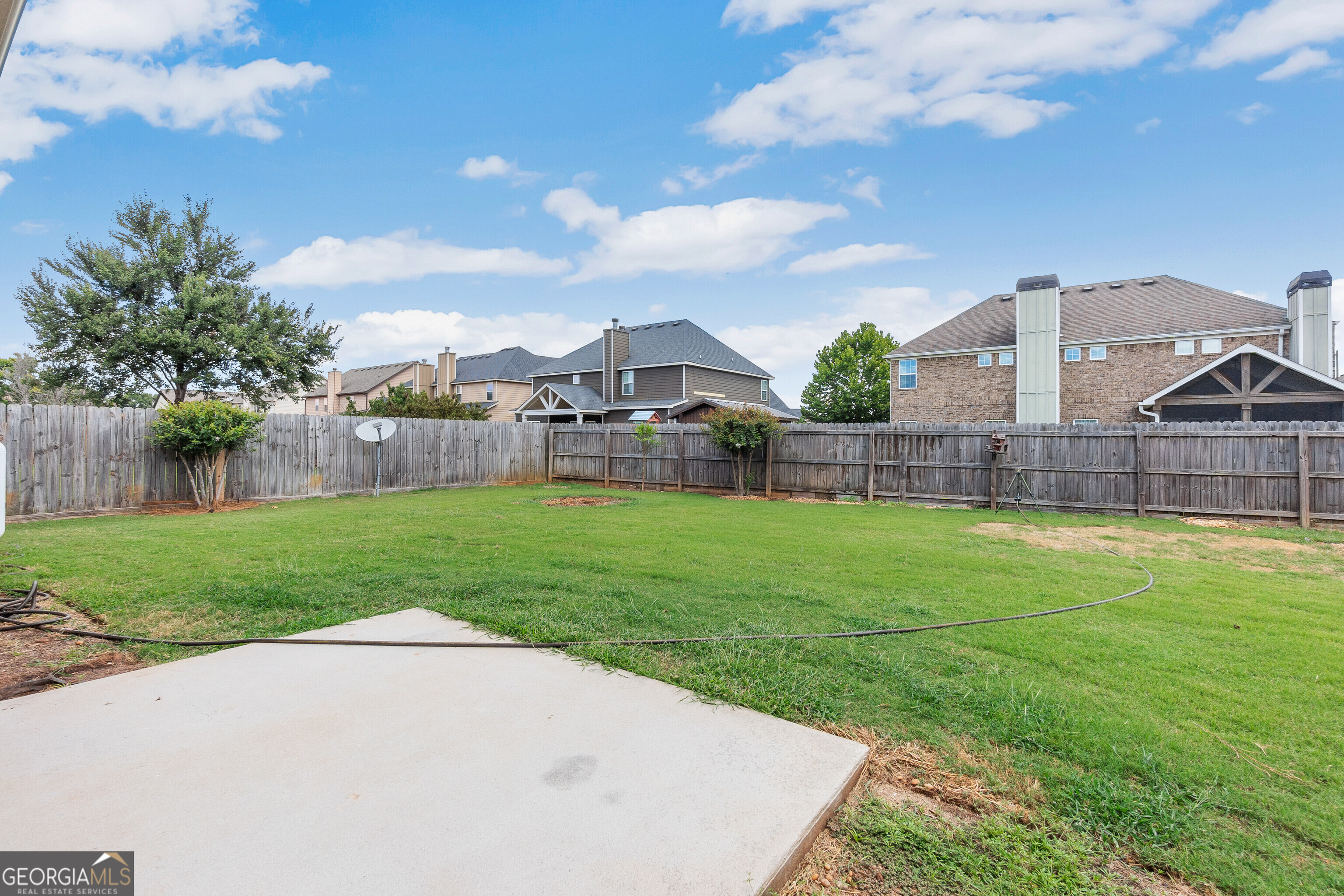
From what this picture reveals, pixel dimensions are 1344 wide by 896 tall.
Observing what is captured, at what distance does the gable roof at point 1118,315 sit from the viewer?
18078 mm

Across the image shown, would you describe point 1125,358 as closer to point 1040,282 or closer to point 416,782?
point 1040,282

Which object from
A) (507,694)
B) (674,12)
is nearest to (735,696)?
(507,694)

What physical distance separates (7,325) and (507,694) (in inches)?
1073

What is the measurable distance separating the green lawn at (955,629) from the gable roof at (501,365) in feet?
89.5

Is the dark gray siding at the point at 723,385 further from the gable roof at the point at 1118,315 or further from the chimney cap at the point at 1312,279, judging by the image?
the chimney cap at the point at 1312,279

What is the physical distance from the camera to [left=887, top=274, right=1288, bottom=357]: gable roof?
1808cm

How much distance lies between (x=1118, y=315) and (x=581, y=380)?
2282cm

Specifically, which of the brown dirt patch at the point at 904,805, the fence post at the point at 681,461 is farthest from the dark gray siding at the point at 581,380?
the brown dirt patch at the point at 904,805

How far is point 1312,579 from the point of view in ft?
17.8

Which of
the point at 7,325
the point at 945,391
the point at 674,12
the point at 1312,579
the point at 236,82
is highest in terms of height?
the point at 674,12

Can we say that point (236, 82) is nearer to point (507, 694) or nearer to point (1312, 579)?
point (507, 694)

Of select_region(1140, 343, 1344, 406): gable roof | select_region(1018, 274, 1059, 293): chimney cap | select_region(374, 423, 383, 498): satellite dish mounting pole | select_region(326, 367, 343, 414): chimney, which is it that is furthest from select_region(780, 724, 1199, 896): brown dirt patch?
select_region(326, 367, 343, 414): chimney

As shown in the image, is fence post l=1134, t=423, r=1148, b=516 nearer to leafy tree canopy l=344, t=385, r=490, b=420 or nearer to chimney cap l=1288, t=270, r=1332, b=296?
chimney cap l=1288, t=270, r=1332, b=296

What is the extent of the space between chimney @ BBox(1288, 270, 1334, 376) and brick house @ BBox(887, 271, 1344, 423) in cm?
3
